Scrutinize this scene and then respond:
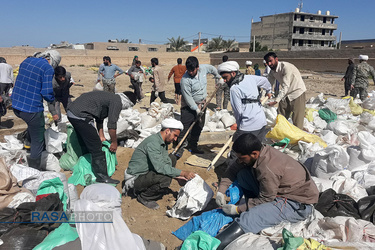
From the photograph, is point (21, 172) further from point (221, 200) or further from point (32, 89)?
point (221, 200)

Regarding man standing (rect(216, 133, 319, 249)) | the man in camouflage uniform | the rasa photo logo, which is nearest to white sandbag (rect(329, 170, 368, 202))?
man standing (rect(216, 133, 319, 249))

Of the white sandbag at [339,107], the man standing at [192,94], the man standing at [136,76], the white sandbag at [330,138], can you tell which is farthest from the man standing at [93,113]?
the man standing at [136,76]

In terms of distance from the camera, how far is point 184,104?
14.8 feet

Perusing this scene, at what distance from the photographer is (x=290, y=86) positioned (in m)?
4.72

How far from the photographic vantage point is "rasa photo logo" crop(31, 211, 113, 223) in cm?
208

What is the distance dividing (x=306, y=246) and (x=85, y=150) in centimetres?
295

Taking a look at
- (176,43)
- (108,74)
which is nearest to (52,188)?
(108,74)

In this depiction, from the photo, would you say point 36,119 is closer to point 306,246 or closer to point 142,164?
point 142,164

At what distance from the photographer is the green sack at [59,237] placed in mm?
2100

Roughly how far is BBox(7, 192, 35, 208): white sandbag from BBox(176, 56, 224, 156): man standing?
2.13 metres

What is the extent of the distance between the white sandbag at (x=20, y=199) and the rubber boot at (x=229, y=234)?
1.80 metres

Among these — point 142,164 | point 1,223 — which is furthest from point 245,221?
point 1,223

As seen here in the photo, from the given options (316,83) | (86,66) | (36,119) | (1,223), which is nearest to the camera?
(1,223)

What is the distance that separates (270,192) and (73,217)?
61.0 inches
